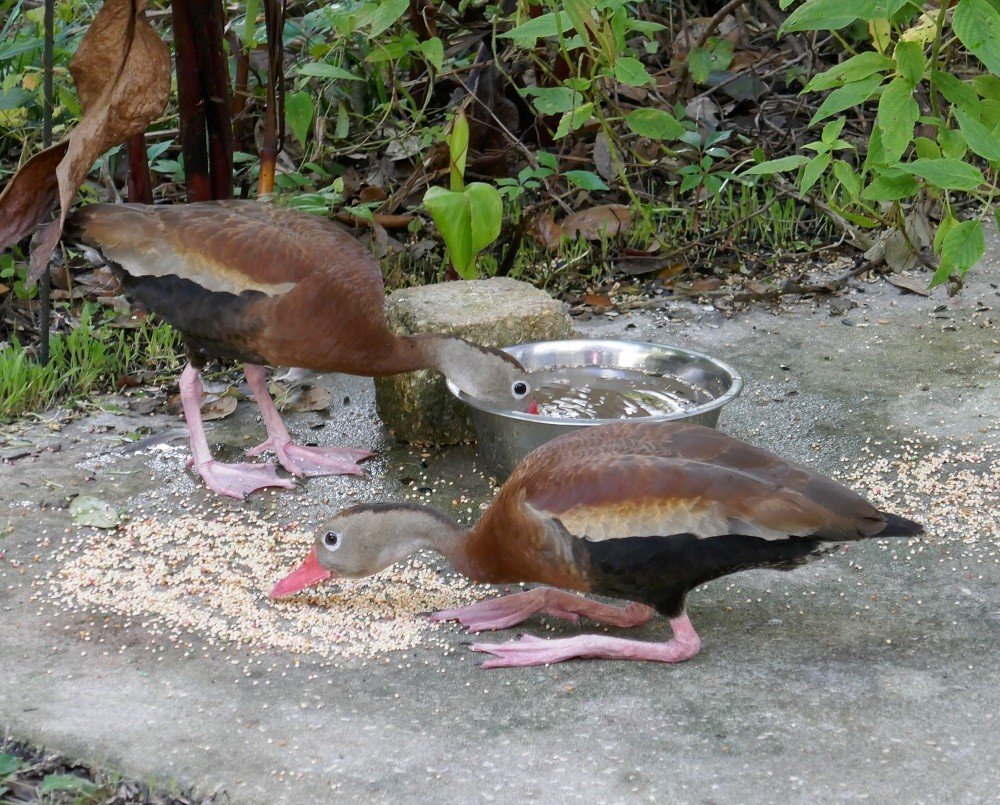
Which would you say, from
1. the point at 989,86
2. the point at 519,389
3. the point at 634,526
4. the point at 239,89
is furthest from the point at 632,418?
the point at 239,89

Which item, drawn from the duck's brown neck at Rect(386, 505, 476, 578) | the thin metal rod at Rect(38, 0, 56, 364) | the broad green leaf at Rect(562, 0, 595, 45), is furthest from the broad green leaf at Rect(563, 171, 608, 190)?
the duck's brown neck at Rect(386, 505, 476, 578)

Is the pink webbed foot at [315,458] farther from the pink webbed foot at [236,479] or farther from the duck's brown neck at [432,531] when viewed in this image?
the duck's brown neck at [432,531]

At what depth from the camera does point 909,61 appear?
4.09 m

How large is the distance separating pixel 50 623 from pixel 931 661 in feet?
7.75

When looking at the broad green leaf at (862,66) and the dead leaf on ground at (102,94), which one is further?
the dead leaf on ground at (102,94)

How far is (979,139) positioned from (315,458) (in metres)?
2.46

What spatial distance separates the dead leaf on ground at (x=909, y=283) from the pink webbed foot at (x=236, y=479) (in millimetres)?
3252

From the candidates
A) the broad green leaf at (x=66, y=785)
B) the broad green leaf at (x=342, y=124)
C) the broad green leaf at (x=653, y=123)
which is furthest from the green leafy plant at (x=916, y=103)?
the broad green leaf at (x=66, y=785)

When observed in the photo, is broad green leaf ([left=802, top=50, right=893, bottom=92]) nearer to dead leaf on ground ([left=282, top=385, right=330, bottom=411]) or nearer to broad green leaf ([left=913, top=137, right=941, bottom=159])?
broad green leaf ([left=913, top=137, right=941, bottom=159])

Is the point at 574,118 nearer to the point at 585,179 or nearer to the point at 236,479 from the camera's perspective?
the point at 585,179

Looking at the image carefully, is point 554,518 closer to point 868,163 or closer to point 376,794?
point 376,794

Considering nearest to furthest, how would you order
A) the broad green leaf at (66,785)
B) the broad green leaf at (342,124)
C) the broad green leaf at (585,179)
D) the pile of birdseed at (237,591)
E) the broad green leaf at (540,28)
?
the broad green leaf at (66,785) → the pile of birdseed at (237,591) → the broad green leaf at (540,28) → the broad green leaf at (585,179) → the broad green leaf at (342,124)

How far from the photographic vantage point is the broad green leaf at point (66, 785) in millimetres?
2729

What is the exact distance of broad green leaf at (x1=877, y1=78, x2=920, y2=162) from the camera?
4.09m
